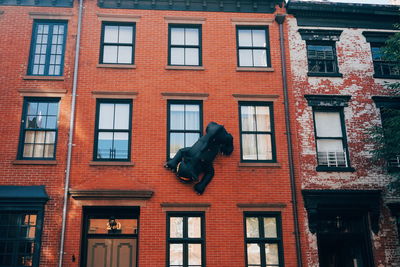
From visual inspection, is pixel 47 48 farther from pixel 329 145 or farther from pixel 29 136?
pixel 329 145

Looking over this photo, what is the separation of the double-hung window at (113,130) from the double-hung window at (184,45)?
7.85ft

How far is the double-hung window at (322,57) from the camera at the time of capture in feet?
45.5

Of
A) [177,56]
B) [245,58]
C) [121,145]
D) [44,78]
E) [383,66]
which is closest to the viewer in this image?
[121,145]

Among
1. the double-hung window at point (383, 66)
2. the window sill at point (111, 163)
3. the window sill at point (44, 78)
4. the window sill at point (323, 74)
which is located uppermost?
the double-hung window at point (383, 66)

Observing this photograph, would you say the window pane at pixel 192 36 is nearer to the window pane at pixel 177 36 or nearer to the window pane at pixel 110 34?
the window pane at pixel 177 36

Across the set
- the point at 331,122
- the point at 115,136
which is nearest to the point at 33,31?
the point at 115,136

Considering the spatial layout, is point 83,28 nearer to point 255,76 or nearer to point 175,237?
point 255,76

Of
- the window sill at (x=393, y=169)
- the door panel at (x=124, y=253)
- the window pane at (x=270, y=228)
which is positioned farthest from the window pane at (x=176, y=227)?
the window sill at (x=393, y=169)

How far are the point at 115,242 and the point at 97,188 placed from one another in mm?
1799

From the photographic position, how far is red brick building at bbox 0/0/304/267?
38.1 feet

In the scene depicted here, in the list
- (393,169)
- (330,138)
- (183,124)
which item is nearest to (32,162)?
(183,124)

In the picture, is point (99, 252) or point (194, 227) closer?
point (99, 252)

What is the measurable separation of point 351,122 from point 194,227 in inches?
260

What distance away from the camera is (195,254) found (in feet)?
38.2
